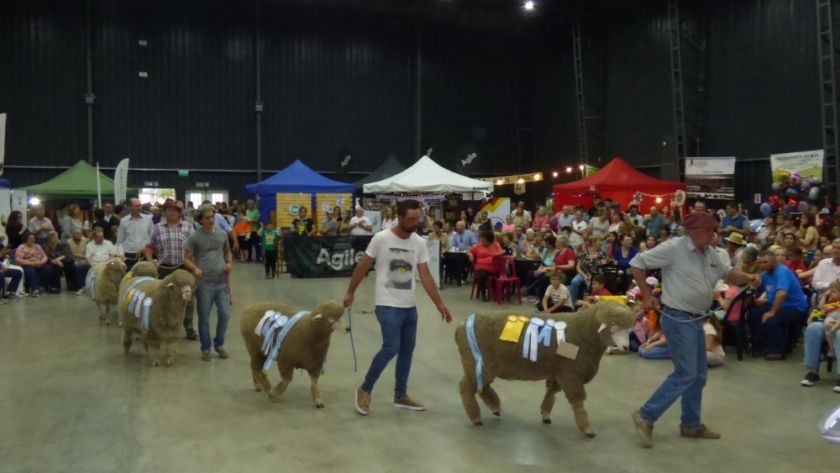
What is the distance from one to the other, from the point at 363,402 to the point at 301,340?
709mm

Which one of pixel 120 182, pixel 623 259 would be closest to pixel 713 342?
pixel 623 259

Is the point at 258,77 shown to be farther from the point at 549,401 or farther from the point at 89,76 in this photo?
the point at 549,401

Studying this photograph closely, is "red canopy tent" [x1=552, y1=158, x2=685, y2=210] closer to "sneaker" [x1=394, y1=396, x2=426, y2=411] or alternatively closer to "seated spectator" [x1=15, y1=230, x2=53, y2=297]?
"seated spectator" [x1=15, y1=230, x2=53, y2=297]

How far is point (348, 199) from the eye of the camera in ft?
69.1

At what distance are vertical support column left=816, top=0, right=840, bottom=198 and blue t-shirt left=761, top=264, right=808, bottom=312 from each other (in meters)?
10.4

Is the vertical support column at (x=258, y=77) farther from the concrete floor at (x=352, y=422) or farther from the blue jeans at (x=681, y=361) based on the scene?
the blue jeans at (x=681, y=361)

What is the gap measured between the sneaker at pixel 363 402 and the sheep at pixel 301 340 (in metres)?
0.38

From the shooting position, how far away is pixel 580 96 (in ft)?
87.7

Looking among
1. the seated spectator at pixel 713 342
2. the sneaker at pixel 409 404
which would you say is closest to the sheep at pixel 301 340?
the sneaker at pixel 409 404

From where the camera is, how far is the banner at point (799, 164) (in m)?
16.8

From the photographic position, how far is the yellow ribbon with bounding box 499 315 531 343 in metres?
5.18

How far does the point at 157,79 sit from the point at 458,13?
12.1m

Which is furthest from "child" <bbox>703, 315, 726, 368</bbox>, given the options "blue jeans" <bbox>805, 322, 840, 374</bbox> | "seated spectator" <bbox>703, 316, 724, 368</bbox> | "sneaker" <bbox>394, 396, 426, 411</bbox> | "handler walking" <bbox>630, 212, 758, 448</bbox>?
"sneaker" <bbox>394, 396, 426, 411</bbox>

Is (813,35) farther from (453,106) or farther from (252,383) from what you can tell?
(252,383)
